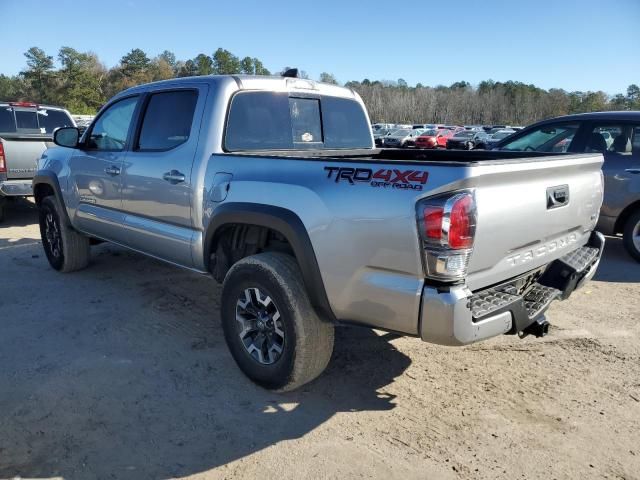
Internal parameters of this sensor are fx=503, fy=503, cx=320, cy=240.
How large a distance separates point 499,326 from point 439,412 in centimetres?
78

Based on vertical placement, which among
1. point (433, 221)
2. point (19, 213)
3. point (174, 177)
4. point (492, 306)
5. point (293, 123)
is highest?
point (293, 123)

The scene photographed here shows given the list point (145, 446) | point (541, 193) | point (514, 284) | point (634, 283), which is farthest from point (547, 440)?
point (634, 283)

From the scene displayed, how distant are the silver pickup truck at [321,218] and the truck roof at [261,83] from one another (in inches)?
0.6

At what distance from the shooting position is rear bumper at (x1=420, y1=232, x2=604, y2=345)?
235cm

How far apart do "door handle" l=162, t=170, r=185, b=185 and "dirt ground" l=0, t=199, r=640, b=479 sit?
4.08 feet

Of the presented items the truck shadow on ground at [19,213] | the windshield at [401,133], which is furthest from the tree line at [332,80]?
the truck shadow on ground at [19,213]

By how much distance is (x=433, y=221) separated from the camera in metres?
2.32

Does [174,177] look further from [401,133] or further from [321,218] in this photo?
[401,133]

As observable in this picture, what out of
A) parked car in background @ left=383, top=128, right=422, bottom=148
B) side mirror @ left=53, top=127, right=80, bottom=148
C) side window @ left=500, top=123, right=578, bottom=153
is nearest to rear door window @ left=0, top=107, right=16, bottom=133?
side mirror @ left=53, top=127, right=80, bottom=148

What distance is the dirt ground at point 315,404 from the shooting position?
8.39ft

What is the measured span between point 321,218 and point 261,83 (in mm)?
1681

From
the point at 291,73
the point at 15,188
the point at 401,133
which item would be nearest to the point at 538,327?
the point at 291,73

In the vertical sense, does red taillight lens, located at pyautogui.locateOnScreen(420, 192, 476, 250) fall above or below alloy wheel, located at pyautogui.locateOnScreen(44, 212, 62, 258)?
above

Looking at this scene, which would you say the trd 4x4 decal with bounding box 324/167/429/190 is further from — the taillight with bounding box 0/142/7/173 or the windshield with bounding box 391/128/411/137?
the windshield with bounding box 391/128/411/137
